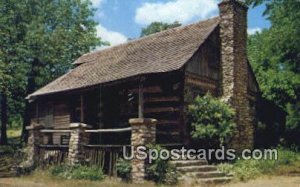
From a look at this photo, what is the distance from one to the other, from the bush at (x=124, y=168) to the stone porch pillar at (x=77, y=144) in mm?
2309

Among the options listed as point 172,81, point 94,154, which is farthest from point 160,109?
point 94,154

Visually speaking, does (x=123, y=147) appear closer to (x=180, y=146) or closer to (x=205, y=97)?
(x=180, y=146)

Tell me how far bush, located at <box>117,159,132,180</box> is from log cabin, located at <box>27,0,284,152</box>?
2.42 metres

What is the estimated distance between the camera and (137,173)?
16766 mm

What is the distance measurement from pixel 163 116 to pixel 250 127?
482 centimetres

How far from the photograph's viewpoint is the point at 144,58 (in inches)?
858

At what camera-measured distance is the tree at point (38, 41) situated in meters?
34.6

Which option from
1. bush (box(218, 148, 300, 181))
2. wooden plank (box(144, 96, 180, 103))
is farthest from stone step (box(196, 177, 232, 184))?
wooden plank (box(144, 96, 180, 103))

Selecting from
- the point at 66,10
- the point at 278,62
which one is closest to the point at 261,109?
the point at 278,62

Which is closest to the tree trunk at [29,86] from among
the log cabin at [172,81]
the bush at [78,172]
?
the log cabin at [172,81]

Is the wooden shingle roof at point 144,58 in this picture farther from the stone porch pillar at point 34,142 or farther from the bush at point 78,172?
the bush at point 78,172

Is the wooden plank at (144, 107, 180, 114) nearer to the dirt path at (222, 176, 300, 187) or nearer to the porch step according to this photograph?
the porch step

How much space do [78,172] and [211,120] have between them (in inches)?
235

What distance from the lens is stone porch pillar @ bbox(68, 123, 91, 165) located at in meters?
19.4
